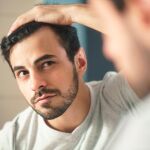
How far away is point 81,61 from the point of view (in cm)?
85

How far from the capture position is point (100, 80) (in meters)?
0.84

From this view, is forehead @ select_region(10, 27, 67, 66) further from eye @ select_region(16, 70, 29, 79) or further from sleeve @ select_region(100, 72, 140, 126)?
sleeve @ select_region(100, 72, 140, 126)

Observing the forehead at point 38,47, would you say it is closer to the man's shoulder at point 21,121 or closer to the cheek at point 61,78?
the cheek at point 61,78

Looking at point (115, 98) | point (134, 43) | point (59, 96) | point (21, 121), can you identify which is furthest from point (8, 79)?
point (134, 43)

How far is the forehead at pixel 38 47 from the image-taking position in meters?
0.82

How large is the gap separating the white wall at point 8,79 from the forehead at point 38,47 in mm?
360

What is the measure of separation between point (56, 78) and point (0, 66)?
46 centimetres

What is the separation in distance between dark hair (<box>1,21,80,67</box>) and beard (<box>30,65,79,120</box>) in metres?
0.06

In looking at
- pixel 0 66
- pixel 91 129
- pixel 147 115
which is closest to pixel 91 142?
pixel 91 129

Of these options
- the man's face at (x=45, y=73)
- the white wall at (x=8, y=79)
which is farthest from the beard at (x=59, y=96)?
the white wall at (x=8, y=79)

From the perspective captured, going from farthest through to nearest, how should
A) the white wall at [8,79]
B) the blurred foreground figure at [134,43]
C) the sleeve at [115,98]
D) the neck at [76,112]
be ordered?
the white wall at [8,79], the neck at [76,112], the sleeve at [115,98], the blurred foreground figure at [134,43]

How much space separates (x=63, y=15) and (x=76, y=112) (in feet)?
0.82

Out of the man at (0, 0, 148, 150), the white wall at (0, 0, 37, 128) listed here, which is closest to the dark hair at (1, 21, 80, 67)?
the man at (0, 0, 148, 150)

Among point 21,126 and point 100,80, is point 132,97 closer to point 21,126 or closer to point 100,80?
point 100,80
